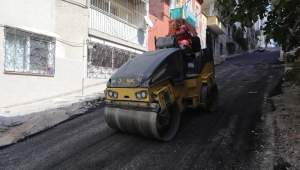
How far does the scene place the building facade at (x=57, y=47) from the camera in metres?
6.79

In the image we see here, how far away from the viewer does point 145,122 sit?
3443 millimetres

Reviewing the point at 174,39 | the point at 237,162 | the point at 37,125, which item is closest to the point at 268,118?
the point at 237,162

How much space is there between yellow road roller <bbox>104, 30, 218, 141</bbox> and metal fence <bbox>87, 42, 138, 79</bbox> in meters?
5.44

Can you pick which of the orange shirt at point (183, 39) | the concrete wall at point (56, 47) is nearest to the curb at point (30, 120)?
the concrete wall at point (56, 47)

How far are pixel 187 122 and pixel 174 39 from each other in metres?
1.78

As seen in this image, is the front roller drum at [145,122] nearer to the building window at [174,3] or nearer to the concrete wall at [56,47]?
the concrete wall at [56,47]

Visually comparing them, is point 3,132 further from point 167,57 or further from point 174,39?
point 174,39

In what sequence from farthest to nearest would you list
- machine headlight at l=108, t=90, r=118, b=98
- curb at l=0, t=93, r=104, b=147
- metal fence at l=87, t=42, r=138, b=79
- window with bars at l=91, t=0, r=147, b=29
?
window with bars at l=91, t=0, r=147, b=29
metal fence at l=87, t=42, r=138, b=79
curb at l=0, t=93, r=104, b=147
machine headlight at l=108, t=90, r=118, b=98

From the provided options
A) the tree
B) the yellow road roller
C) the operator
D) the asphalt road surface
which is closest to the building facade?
the asphalt road surface

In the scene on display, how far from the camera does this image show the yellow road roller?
3.42 m

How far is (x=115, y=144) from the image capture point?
148 inches

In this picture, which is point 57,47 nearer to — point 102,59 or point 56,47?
point 56,47

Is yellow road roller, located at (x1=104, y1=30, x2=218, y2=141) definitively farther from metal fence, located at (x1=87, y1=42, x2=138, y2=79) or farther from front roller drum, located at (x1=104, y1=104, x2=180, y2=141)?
metal fence, located at (x1=87, y1=42, x2=138, y2=79)

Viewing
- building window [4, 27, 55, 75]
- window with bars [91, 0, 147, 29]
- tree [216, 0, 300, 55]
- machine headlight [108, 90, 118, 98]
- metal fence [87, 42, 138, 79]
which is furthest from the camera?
window with bars [91, 0, 147, 29]
